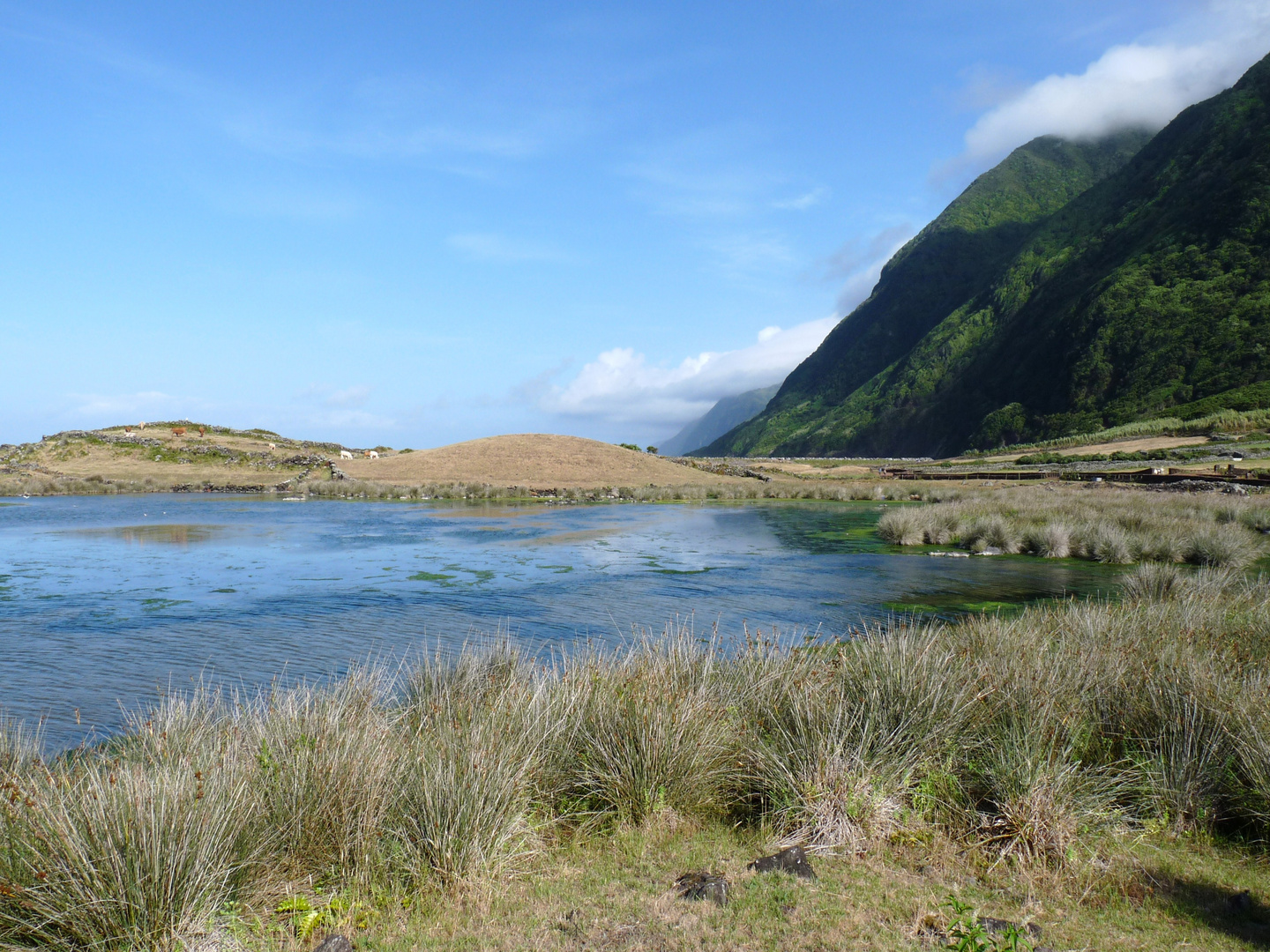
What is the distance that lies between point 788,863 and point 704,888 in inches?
24.6

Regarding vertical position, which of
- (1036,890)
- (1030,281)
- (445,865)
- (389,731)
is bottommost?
(1036,890)

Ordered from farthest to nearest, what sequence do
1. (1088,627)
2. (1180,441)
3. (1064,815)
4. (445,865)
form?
(1180,441) → (1088,627) → (1064,815) → (445,865)

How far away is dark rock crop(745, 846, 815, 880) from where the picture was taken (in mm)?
4547

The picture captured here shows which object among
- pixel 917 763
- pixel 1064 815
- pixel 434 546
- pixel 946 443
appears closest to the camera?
pixel 1064 815

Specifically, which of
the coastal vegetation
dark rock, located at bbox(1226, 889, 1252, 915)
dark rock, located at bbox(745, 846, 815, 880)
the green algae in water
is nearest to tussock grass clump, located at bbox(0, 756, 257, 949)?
the coastal vegetation

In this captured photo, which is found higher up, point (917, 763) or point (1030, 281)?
point (1030, 281)

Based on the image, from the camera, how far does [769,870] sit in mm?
4570

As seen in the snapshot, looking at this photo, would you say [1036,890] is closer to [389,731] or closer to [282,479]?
[389,731]

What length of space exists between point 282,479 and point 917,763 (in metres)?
56.6

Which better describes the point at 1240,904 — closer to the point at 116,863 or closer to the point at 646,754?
the point at 646,754

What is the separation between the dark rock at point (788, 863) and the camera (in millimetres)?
4547

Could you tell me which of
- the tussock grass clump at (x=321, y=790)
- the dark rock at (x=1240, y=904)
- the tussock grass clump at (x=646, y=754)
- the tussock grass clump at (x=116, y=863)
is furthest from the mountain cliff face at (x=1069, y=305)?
the tussock grass clump at (x=116, y=863)

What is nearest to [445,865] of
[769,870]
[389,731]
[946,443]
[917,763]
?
[389,731]

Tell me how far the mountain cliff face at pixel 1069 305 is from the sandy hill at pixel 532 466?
155ft
